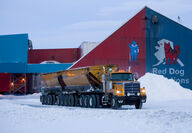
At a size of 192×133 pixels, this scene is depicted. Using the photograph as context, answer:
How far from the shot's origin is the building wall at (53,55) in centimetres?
7006

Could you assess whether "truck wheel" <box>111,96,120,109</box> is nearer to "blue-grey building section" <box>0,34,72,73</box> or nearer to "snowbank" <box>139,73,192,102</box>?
"snowbank" <box>139,73,192,102</box>

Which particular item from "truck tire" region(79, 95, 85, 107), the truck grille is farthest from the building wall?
the truck grille

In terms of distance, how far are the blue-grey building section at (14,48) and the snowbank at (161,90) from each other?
88.5ft

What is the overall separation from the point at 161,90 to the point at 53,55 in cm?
3431

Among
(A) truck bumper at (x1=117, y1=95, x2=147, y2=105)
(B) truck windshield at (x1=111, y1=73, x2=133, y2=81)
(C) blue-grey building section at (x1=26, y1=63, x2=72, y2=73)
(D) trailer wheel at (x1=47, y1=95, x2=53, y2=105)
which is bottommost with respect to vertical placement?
(D) trailer wheel at (x1=47, y1=95, x2=53, y2=105)

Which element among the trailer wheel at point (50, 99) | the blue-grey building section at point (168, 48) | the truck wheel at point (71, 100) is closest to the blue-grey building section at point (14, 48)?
the blue-grey building section at point (168, 48)

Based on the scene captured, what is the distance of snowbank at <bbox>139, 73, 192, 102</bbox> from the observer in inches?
1531

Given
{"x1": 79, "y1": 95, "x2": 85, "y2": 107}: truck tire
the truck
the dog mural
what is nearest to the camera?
the truck

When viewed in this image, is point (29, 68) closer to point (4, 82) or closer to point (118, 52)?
point (4, 82)

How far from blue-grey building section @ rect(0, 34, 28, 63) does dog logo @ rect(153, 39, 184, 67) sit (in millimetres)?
24780

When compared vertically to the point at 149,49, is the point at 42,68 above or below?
below

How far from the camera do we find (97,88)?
2773cm

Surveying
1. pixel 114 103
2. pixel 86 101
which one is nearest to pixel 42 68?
pixel 86 101

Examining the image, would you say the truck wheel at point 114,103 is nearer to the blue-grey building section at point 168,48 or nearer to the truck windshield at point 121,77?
the truck windshield at point 121,77
